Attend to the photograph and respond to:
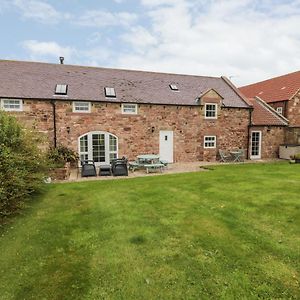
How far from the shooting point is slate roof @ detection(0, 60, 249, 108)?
17125mm

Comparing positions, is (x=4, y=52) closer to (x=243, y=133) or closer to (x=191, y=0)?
(x=191, y=0)

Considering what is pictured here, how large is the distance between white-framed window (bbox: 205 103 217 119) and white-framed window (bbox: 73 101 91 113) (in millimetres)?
9234

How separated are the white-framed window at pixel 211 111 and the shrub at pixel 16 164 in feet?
44.3

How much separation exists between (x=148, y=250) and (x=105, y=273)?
3.79 ft

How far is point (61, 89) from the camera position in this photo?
57.3 feet

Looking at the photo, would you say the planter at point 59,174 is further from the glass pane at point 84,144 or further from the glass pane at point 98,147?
the glass pane at point 98,147

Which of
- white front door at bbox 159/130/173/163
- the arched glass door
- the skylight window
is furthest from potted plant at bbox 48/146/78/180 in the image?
the skylight window

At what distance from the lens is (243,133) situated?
2131 centimetres

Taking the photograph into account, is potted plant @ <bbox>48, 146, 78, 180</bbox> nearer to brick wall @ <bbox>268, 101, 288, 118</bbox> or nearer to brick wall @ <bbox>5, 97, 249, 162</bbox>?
brick wall @ <bbox>5, 97, 249, 162</bbox>

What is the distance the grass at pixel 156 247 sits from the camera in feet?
14.0

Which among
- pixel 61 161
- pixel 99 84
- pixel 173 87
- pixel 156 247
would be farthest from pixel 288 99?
pixel 156 247

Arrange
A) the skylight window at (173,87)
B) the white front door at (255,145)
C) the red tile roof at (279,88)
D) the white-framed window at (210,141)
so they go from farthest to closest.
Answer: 1. the red tile roof at (279,88)
2. the white front door at (255,145)
3. the skylight window at (173,87)
4. the white-framed window at (210,141)

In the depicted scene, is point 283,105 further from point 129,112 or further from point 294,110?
point 129,112

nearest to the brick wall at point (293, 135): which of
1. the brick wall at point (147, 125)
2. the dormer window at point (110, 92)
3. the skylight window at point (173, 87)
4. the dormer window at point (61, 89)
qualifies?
the brick wall at point (147, 125)
